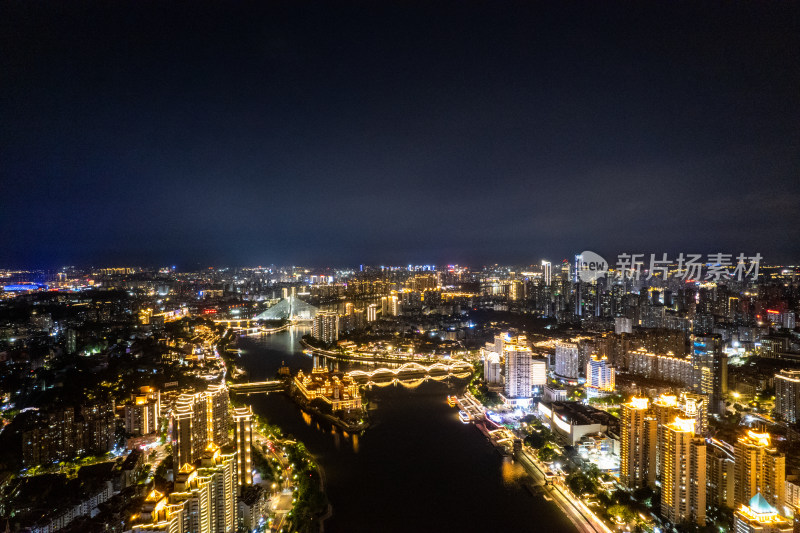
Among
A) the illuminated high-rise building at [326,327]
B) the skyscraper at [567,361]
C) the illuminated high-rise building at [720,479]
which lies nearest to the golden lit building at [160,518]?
the illuminated high-rise building at [720,479]

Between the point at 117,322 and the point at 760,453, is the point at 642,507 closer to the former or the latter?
the point at 760,453

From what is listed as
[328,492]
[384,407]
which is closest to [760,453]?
[328,492]

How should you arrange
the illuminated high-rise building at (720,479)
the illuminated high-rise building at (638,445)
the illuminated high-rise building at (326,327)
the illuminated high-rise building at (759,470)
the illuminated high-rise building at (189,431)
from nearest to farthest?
the illuminated high-rise building at (759,470) → the illuminated high-rise building at (720,479) → the illuminated high-rise building at (638,445) → the illuminated high-rise building at (189,431) → the illuminated high-rise building at (326,327)

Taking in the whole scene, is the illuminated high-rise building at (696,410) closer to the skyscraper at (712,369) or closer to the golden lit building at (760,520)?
the skyscraper at (712,369)

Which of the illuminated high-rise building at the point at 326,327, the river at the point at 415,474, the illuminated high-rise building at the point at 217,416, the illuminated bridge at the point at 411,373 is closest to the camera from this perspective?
the river at the point at 415,474

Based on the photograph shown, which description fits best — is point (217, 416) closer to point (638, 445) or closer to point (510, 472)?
point (510, 472)
